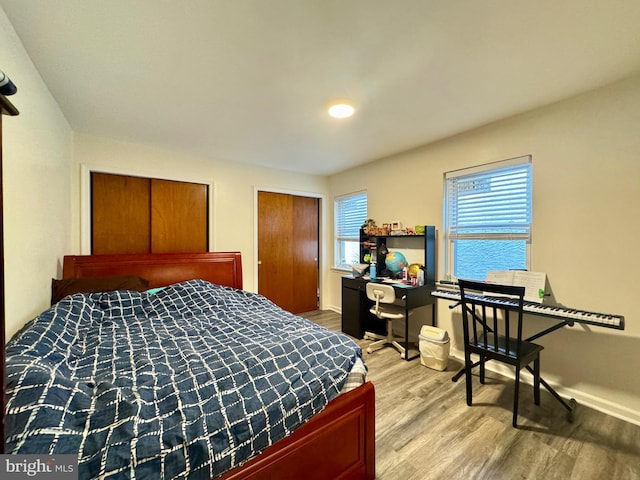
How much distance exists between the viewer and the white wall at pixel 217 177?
108 inches

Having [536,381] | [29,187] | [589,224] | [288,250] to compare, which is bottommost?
[536,381]

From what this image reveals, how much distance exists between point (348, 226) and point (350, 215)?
0.19 m

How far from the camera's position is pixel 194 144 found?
3.04 metres

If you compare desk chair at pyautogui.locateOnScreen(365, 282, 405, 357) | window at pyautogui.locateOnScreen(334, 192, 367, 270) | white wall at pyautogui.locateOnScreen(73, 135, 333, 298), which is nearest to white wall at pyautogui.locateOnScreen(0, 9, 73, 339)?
white wall at pyautogui.locateOnScreen(73, 135, 333, 298)

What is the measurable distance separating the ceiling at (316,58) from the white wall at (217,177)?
0.36 meters

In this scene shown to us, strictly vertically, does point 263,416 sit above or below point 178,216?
below

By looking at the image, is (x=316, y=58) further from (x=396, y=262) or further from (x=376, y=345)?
(x=376, y=345)

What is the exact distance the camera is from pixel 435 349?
2533 millimetres

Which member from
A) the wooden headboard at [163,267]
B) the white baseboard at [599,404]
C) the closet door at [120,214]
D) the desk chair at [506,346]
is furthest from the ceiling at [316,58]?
the white baseboard at [599,404]

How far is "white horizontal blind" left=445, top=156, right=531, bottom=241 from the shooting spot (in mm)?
2371

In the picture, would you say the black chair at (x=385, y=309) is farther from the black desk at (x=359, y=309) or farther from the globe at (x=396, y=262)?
the globe at (x=396, y=262)

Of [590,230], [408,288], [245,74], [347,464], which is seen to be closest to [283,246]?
[408,288]

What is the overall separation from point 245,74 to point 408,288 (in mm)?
2385

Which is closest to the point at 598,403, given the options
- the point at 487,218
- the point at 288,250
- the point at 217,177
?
the point at 487,218
